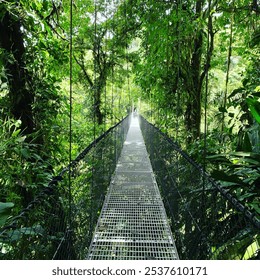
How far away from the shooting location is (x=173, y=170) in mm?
2145

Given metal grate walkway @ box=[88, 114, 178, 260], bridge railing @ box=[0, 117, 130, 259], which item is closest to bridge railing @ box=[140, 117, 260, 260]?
metal grate walkway @ box=[88, 114, 178, 260]

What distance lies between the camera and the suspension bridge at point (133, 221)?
0.88m

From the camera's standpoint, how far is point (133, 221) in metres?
2.09

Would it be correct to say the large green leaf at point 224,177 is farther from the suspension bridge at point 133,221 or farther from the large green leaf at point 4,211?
the large green leaf at point 4,211

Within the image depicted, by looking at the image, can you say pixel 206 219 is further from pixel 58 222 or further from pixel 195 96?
pixel 195 96

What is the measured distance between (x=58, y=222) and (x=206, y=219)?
64cm

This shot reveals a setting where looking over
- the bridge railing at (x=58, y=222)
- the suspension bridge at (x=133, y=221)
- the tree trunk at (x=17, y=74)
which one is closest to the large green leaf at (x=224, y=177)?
the suspension bridge at (x=133, y=221)

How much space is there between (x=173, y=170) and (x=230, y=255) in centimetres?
130

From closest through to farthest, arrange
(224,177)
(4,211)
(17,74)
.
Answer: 1. (4,211)
2. (224,177)
3. (17,74)

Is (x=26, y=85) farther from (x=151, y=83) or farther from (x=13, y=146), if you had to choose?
(x=151, y=83)

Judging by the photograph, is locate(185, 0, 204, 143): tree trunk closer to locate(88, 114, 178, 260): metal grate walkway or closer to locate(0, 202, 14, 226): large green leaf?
locate(88, 114, 178, 260): metal grate walkway

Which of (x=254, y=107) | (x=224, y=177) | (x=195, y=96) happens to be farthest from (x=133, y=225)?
(x=195, y=96)

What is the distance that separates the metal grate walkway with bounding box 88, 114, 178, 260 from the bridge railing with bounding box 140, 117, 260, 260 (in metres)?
0.12

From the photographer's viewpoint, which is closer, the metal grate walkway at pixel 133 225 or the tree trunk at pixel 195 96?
the metal grate walkway at pixel 133 225
